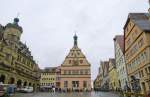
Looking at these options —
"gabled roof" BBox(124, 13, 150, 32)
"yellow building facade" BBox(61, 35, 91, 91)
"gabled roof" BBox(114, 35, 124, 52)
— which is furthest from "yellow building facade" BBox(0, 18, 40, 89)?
"gabled roof" BBox(124, 13, 150, 32)

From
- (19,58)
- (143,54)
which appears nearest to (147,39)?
(143,54)

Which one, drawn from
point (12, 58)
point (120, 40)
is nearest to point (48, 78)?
point (12, 58)

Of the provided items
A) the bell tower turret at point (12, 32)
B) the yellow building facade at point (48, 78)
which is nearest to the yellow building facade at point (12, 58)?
the bell tower turret at point (12, 32)

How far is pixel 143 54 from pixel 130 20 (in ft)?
32.5

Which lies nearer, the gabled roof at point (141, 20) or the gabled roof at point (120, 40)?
the gabled roof at point (141, 20)

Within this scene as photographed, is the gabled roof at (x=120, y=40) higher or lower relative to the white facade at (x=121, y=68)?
higher

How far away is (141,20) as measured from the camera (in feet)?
129

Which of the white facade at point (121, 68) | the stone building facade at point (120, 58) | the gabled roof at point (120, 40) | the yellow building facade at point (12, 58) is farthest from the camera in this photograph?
the gabled roof at point (120, 40)

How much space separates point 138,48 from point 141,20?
20.7 ft

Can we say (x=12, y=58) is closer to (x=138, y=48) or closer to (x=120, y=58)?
(x=120, y=58)

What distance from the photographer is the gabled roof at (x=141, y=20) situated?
34450mm

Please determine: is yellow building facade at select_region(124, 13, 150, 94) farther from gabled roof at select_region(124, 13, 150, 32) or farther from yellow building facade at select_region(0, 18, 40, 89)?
yellow building facade at select_region(0, 18, 40, 89)

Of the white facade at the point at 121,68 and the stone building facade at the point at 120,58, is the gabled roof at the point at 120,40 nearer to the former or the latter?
the stone building facade at the point at 120,58

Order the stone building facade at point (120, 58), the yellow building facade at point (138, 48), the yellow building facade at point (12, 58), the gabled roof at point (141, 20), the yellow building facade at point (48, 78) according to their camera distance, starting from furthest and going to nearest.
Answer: the yellow building facade at point (48, 78), the stone building facade at point (120, 58), the yellow building facade at point (12, 58), the gabled roof at point (141, 20), the yellow building facade at point (138, 48)
